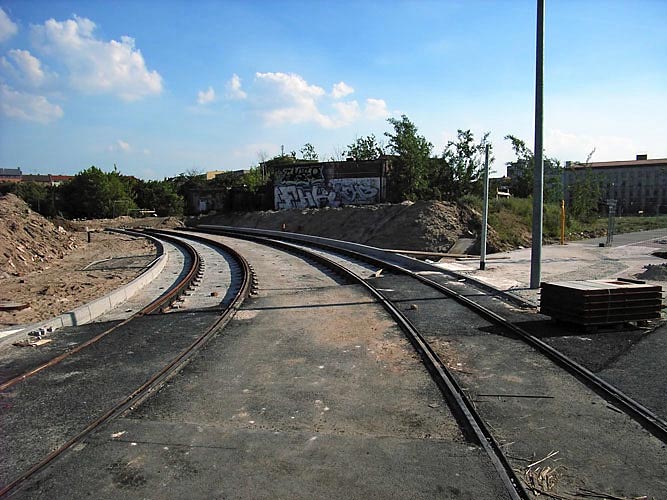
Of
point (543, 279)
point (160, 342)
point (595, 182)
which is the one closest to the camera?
point (160, 342)

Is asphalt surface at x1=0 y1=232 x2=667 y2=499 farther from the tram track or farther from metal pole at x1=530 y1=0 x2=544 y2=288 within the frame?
metal pole at x1=530 y1=0 x2=544 y2=288

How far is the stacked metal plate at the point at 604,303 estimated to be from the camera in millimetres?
8055

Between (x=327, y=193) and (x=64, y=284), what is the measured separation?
34.5 m

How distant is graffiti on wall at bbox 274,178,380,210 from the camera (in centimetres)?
4531

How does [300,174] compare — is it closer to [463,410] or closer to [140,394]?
[140,394]

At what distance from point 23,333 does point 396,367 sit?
5.94 meters

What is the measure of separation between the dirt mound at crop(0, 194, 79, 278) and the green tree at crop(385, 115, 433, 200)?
84.2ft

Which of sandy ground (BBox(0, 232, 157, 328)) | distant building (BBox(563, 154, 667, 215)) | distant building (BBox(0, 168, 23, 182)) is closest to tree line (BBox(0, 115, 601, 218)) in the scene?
sandy ground (BBox(0, 232, 157, 328))

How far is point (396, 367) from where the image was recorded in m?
6.61

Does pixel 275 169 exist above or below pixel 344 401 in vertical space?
above

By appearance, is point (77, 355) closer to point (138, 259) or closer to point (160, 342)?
point (160, 342)

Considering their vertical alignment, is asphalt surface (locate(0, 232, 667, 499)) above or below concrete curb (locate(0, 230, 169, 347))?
below

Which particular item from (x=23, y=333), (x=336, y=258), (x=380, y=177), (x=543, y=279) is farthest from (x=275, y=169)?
(x=23, y=333)

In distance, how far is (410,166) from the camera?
1686 inches
